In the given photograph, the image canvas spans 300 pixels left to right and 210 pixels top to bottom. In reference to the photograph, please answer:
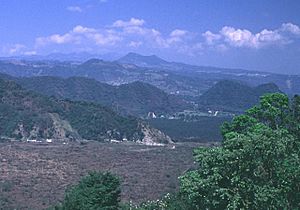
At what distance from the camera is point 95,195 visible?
20.7 metres

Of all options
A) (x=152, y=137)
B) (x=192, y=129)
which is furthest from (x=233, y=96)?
(x=152, y=137)

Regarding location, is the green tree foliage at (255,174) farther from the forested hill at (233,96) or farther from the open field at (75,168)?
the forested hill at (233,96)

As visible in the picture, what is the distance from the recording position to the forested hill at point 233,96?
561 feet

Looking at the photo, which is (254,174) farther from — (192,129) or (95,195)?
(192,129)

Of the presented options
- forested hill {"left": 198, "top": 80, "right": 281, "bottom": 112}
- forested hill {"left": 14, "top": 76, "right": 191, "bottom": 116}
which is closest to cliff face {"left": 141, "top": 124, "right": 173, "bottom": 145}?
forested hill {"left": 14, "top": 76, "right": 191, "bottom": 116}

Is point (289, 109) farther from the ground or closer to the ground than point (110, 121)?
farther from the ground

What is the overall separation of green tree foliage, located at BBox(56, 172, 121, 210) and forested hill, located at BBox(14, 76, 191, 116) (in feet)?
380

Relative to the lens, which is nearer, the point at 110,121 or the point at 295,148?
the point at 295,148

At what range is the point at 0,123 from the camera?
2982 inches

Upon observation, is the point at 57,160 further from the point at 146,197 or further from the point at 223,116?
the point at 223,116

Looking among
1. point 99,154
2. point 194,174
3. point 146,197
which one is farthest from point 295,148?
point 99,154

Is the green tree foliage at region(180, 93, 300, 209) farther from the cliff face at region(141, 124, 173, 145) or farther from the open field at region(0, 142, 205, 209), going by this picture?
the cliff face at region(141, 124, 173, 145)

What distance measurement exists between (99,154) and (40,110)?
23.5 meters

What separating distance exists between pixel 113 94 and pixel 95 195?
13216 centimetres
